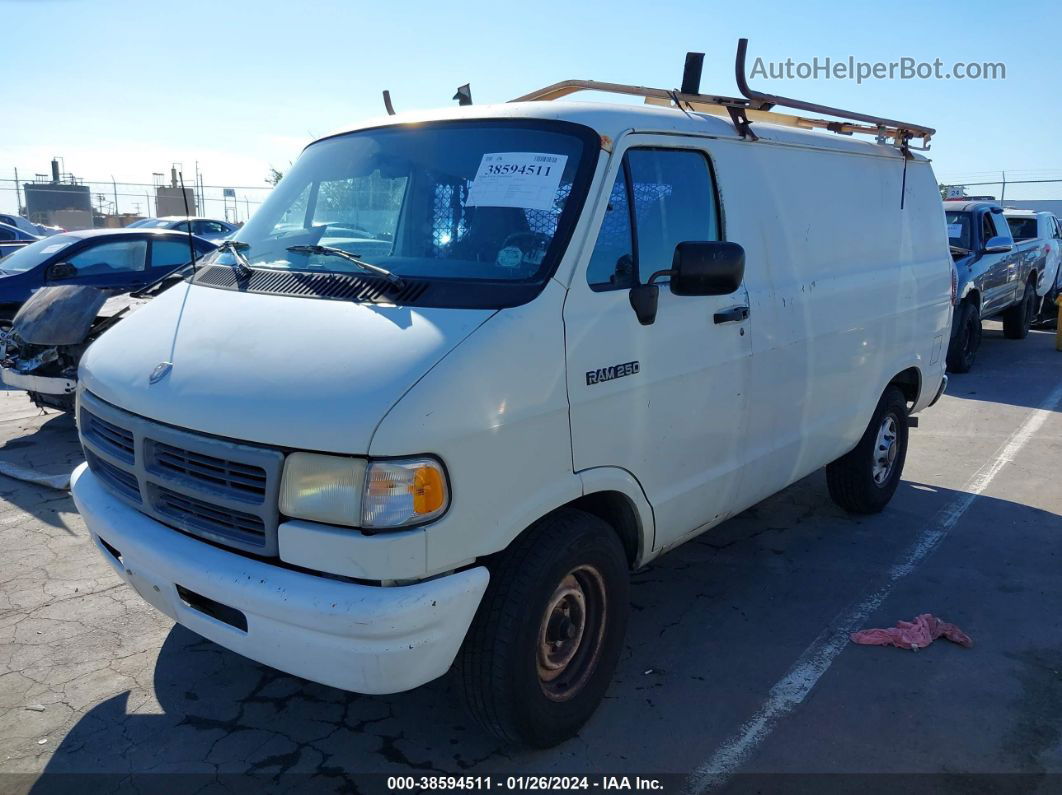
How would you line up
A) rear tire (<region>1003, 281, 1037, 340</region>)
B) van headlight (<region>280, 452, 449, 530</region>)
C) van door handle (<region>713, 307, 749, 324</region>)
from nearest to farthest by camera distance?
1. van headlight (<region>280, 452, 449, 530</region>)
2. van door handle (<region>713, 307, 749, 324</region>)
3. rear tire (<region>1003, 281, 1037, 340</region>)

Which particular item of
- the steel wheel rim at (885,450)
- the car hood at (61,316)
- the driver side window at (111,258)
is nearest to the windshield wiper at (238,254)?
the car hood at (61,316)

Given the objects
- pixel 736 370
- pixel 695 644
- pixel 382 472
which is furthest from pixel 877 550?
pixel 382 472

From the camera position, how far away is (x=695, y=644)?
3.96 m

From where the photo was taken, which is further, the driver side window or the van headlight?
the driver side window

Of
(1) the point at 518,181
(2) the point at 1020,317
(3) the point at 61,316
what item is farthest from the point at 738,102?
(2) the point at 1020,317

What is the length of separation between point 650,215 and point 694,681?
2.02m

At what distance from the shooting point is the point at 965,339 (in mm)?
10773

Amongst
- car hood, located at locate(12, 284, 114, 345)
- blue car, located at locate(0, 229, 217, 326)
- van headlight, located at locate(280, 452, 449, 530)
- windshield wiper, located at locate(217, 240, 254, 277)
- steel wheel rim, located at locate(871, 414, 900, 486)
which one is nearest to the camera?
van headlight, located at locate(280, 452, 449, 530)

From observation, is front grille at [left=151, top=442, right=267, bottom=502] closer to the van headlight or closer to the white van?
the white van

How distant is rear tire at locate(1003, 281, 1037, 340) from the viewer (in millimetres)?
13402

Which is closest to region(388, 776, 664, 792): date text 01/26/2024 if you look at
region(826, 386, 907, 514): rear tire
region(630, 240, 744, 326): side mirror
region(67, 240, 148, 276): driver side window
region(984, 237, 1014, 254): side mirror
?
region(630, 240, 744, 326): side mirror

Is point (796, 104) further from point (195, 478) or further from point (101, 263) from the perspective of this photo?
point (101, 263)

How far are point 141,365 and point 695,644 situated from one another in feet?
8.94

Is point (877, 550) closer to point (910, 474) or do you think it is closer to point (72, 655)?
point (910, 474)
